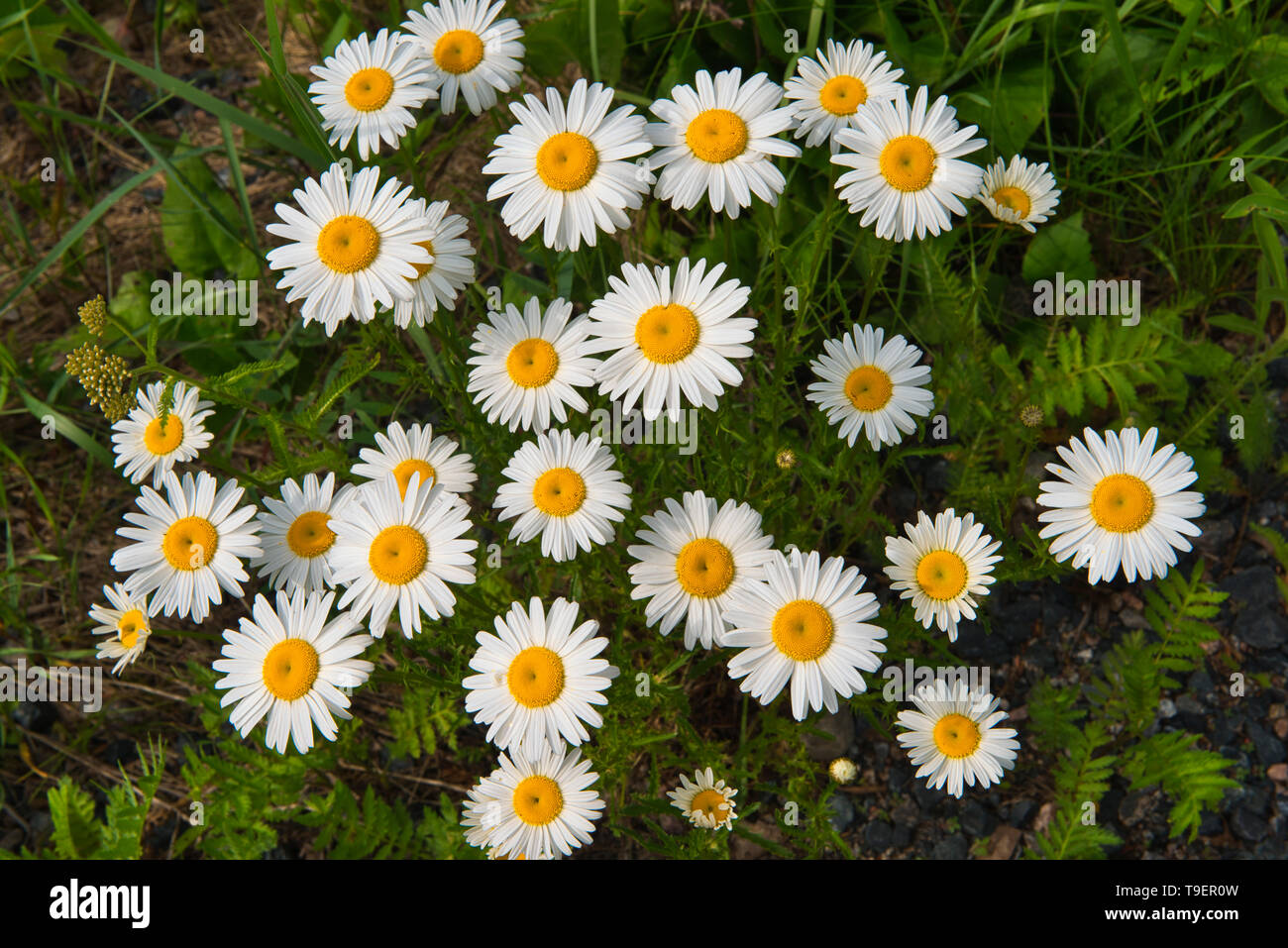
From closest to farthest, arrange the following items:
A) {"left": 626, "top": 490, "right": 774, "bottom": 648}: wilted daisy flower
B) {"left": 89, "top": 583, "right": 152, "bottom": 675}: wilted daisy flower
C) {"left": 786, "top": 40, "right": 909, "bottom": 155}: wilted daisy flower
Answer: {"left": 626, "top": 490, "right": 774, "bottom": 648}: wilted daisy flower → {"left": 786, "top": 40, "right": 909, "bottom": 155}: wilted daisy flower → {"left": 89, "top": 583, "right": 152, "bottom": 675}: wilted daisy flower

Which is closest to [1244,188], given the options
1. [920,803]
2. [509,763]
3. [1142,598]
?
[1142,598]

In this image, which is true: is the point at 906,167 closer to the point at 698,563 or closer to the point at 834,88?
the point at 834,88

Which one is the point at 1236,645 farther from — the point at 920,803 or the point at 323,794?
the point at 323,794

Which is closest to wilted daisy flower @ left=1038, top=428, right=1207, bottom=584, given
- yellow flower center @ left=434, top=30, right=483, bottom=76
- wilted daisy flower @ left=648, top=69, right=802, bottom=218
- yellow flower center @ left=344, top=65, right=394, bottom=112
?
wilted daisy flower @ left=648, top=69, right=802, bottom=218

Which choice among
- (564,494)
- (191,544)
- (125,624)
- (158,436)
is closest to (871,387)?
(564,494)

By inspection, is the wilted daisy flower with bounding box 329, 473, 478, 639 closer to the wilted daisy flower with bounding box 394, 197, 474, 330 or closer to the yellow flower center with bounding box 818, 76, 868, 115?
the wilted daisy flower with bounding box 394, 197, 474, 330

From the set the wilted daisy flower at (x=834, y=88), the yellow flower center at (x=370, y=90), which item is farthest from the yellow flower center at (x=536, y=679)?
the yellow flower center at (x=370, y=90)

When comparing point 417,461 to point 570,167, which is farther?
point 417,461
